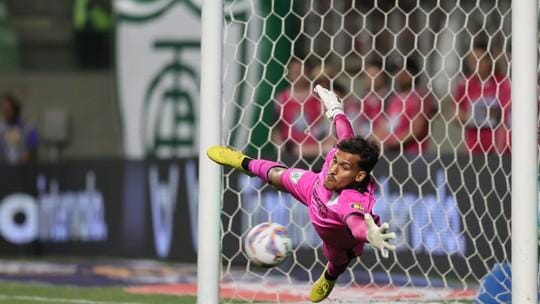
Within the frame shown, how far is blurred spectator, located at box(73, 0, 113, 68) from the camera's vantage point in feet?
65.1

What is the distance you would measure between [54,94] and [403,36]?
612 centimetres

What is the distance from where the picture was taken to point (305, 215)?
1139 centimetres

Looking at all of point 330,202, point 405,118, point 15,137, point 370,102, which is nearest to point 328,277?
point 330,202

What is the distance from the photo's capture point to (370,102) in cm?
1152

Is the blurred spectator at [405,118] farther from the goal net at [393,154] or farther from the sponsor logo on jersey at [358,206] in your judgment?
the sponsor logo on jersey at [358,206]

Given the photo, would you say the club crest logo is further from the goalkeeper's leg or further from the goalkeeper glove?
the goalkeeper glove

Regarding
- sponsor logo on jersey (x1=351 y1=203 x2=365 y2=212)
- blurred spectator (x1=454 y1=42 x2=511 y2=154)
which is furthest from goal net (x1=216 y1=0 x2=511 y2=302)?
sponsor logo on jersey (x1=351 y1=203 x2=365 y2=212)

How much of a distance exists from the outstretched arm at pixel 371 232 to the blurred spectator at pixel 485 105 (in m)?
3.47

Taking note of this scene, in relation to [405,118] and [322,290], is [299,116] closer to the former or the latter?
[405,118]

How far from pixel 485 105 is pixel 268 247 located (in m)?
3.73

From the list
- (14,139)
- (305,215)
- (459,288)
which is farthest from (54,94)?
(459,288)

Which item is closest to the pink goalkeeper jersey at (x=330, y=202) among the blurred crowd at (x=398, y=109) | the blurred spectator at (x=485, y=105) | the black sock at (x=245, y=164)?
the black sock at (x=245, y=164)

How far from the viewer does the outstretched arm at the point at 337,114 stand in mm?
7605

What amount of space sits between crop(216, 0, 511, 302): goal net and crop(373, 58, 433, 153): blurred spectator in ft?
0.04
